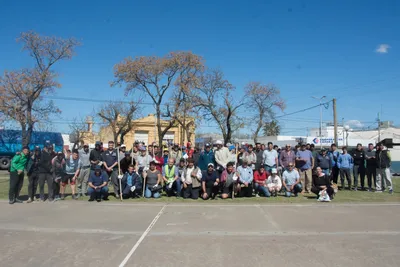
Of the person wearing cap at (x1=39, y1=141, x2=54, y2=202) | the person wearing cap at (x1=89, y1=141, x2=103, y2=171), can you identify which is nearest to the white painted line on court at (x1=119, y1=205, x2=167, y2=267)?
the person wearing cap at (x1=89, y1=141, x2=103, y2=171)

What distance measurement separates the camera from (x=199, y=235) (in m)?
6.42

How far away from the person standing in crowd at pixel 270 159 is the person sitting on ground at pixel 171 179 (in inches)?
129

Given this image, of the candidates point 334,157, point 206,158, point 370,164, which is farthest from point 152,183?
point 370,164

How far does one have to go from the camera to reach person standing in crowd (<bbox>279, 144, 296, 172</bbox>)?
12.1m

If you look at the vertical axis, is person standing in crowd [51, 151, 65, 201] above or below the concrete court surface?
above

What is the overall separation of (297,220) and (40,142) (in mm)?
26529

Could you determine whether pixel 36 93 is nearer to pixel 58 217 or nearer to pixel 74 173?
pixel 74 173

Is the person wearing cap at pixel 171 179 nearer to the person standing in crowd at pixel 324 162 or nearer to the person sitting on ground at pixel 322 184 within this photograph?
the person sitting on ground at pixel 322 184

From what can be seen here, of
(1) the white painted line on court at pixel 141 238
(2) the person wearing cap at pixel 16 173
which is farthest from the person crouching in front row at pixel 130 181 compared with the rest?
(2) the person wearing cap at pixel 16 173

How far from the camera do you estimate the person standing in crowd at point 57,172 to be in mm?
10375

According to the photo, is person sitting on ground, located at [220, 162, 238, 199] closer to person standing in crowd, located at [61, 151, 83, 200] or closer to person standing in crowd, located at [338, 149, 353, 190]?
person standing in crowd, located at [338, 149, 353, 190]

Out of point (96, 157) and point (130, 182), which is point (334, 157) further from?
point (96, 157)

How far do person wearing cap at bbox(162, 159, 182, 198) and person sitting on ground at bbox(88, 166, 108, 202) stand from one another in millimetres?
2054

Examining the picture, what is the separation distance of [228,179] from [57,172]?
560 cm
